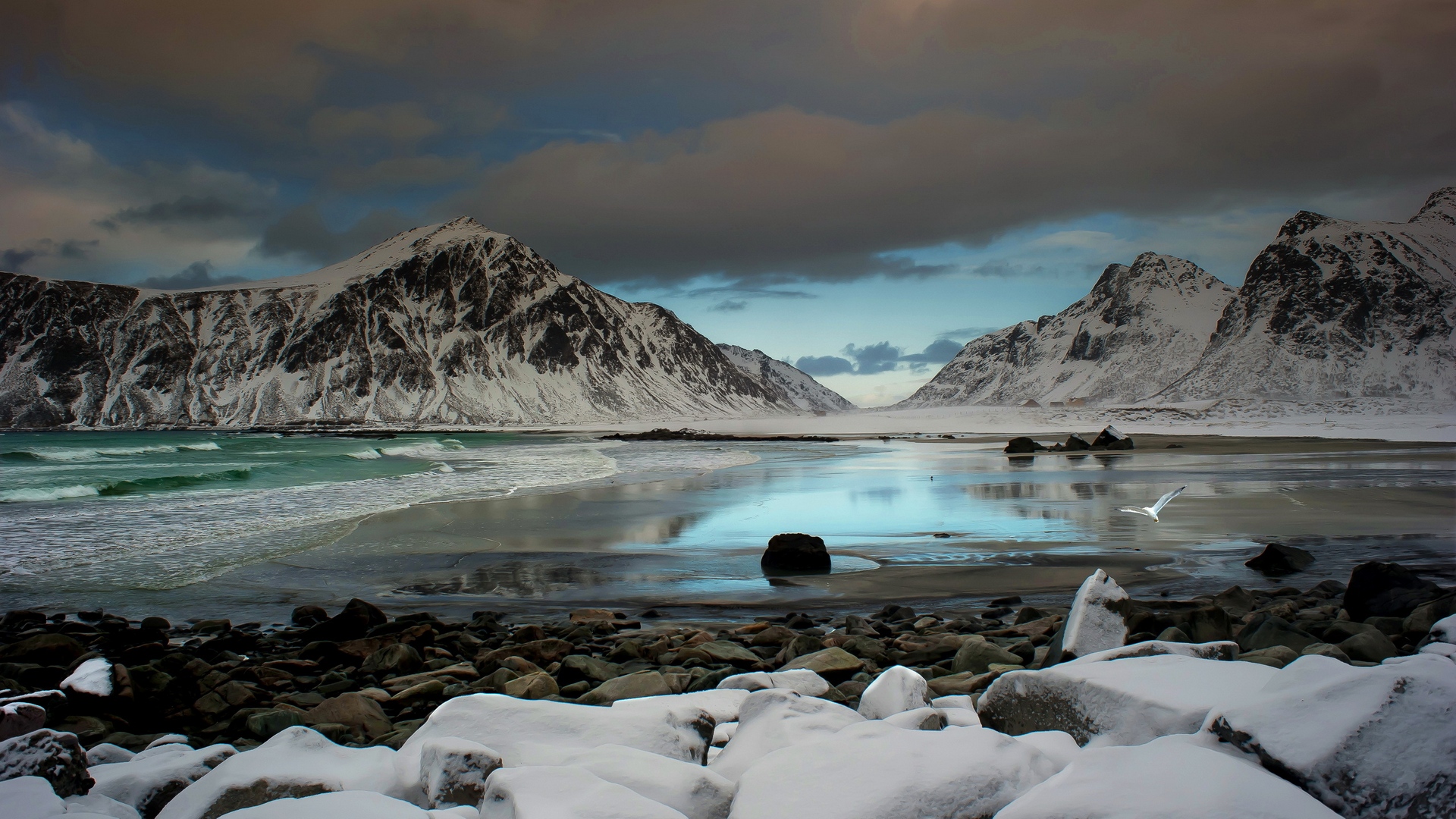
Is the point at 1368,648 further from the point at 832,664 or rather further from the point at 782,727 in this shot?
the point at 782,727

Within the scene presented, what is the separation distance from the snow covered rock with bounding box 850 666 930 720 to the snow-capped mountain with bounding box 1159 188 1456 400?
133485 mm

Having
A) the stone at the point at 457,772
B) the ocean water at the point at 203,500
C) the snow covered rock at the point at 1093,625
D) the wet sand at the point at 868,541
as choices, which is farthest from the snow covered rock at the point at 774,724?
the ocean water at the point at 203,500

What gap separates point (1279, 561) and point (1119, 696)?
973 centimetres

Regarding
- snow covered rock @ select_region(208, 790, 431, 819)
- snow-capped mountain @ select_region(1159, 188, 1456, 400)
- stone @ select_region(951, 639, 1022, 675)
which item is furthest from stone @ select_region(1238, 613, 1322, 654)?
snow-capped mountain @ select_region(1159, 188, 1456, 400)

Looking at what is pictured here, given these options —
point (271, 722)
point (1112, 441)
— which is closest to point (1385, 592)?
point (271, 722)

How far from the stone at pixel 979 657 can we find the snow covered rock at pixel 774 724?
2191mm

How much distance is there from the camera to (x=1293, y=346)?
13512 centimetres

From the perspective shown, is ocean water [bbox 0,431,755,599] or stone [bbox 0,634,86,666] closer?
stone [bbox 0,634,86,666]

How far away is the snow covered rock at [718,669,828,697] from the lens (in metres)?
5.34

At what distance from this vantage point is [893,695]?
468 cm

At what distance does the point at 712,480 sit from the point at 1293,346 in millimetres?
143934

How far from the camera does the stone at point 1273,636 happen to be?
6.06 m

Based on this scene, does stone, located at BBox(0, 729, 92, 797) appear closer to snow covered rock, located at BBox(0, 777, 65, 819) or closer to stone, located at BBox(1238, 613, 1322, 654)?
snow covered rock, located at BBox(0, 777, 65, 819)

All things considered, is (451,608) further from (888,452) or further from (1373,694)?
(888,452)
